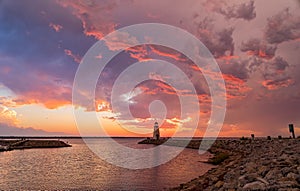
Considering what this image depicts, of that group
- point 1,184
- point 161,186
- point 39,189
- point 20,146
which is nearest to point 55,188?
point 39,189

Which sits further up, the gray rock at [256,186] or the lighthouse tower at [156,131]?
the lighthouse tower at [156,131]

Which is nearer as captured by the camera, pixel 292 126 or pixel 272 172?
pixel 272 172

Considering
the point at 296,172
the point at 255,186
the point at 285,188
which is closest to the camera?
the point at 285,188

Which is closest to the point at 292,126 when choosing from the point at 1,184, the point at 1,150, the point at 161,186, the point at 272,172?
the point at 161,186

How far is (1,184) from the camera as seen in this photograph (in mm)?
22766

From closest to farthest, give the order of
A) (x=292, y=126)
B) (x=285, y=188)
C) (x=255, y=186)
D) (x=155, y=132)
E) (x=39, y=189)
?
(x=285, y=188), (x=255, y=186), (x=39, y=189), (x=292, y=126), (x=155, y=132)

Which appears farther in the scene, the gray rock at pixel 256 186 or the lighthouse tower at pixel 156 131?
the lighthouse tower at pixel 156 131

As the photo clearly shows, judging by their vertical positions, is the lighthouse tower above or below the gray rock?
above

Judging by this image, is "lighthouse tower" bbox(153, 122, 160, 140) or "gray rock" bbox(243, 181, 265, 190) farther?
"lighthouse tower" bbox(153, 122, 160, 140)

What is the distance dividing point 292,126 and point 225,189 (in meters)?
38.1

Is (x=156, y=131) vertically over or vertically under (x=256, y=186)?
over

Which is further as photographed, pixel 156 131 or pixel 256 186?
pixel 156 131

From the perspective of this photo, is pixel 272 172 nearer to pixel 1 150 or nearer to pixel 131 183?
pixel 131 183

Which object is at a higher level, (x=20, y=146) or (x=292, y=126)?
(x=292, y=126)
